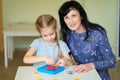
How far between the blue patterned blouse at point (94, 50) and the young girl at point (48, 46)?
0.09 m

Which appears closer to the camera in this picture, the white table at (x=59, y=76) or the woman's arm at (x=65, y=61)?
the white table at (x=59, y=76)

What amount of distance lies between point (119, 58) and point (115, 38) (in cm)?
41

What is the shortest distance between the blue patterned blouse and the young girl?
0.31 feet

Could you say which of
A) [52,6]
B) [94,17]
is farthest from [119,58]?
[52,6]

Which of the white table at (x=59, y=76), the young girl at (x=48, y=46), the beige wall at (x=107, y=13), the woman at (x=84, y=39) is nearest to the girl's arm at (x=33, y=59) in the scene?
the young girl at (x=48, y=46)

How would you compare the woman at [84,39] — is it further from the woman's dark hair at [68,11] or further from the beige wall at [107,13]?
the beige wall at [107,13]

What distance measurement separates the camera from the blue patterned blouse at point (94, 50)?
1652 millimetres

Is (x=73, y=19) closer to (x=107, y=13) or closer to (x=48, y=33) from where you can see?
(x=48, y=33)

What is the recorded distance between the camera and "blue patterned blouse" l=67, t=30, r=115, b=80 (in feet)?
5.42

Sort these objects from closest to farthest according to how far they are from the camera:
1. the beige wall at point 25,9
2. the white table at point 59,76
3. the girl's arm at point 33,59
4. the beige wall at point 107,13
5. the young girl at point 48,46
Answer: the white table at point 59,76, the girl's arm at point 33,59, the young girl at point 48,46, the beige wall at point 107,13, the beige wall at point 25,9

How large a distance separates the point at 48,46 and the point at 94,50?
0.33 meters

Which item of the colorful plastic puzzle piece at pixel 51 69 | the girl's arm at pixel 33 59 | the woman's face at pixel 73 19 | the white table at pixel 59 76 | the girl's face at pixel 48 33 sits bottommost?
the white table at pixel 59 76

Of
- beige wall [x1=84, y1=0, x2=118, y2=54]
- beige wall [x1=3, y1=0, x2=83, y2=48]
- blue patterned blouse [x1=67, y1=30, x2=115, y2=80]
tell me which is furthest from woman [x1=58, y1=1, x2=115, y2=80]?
beige wall [x1=3, y1=0, x2=83, y2=48]

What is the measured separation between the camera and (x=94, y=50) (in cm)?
171
